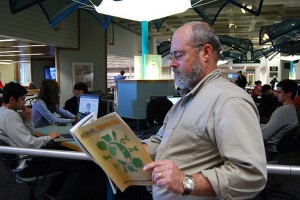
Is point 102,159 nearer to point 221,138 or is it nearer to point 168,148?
point 168,148

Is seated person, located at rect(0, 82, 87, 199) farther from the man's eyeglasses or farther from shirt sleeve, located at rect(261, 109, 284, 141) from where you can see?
shirt sleeve, located at rect(261, 109, 284, 141)

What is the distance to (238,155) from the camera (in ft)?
3.01

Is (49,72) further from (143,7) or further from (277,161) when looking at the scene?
(277,161)

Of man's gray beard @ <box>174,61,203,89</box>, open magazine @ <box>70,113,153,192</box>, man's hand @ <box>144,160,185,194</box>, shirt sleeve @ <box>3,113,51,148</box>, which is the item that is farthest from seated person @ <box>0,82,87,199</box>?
man's hand @ <box>144,160,185,194</box>

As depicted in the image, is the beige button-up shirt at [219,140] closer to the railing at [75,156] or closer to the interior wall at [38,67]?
the railing at [75,156]

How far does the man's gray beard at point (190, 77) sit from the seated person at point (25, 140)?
6.44 feet

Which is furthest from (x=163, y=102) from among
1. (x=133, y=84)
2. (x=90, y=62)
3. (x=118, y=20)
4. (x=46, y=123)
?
(x=118, y=20)

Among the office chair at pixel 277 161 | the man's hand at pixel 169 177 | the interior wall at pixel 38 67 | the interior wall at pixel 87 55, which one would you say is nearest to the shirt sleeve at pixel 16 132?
the man's hand at pixel 169 177

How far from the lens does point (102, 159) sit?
1087 mm

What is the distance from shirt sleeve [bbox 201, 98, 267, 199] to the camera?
3.01 ft

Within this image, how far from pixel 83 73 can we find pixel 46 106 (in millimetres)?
5951

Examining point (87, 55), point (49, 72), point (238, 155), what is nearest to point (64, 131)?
point (238, 155)

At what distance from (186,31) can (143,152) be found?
1.66 feet

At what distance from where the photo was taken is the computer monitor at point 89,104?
3.35 meters
